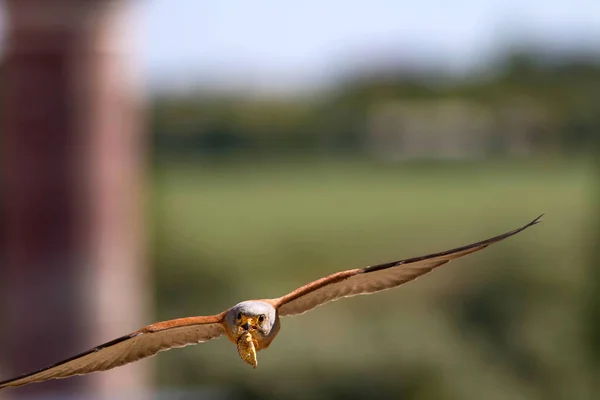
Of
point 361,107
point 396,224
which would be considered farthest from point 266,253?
point 361,107

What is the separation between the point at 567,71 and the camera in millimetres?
24766

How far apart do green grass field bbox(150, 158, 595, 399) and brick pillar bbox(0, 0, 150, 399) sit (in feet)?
5.79

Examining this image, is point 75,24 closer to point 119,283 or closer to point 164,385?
point 119,283

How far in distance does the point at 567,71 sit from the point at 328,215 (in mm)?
5475

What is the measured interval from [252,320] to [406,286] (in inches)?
540

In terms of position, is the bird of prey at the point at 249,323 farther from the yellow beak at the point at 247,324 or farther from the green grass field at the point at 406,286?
the green grass field at the point at 406,286

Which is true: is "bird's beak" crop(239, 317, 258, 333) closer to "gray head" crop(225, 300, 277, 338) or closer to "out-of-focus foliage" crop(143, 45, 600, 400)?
"gray head" crop(225, 300, 277, 338)

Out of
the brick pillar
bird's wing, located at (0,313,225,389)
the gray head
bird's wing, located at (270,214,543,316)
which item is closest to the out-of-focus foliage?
the brick pillar

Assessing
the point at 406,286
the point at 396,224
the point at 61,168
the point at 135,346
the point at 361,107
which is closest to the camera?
the point at 135,346

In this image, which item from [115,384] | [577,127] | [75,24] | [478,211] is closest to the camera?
[75,24]

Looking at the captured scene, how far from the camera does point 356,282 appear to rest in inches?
122

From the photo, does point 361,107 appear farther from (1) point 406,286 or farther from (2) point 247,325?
(2) point 247,325

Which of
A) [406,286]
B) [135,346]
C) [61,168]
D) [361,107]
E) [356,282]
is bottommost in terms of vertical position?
[361,107]

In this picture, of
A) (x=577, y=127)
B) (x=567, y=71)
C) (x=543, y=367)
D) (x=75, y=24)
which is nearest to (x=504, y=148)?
(x=567, y=71)
